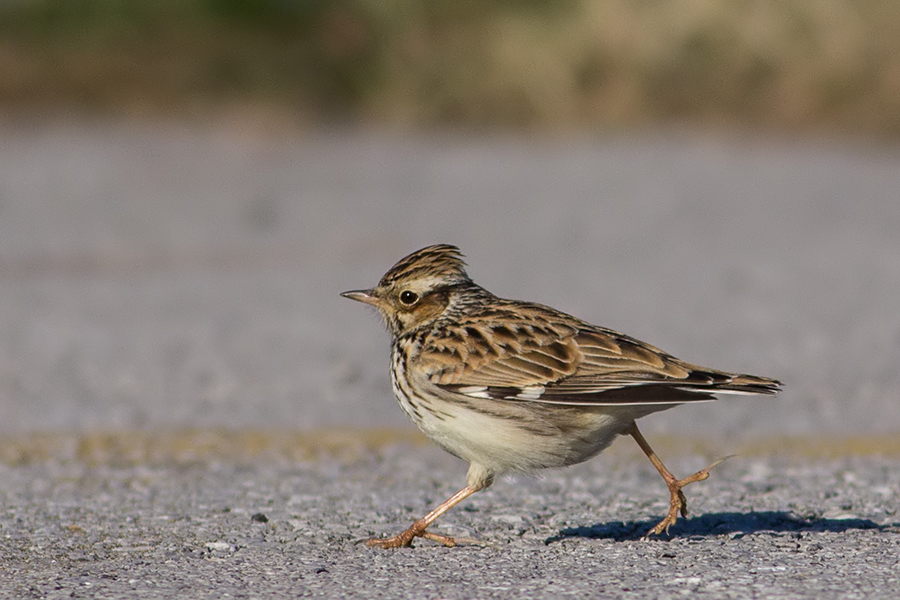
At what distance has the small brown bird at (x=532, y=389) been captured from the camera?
23.3 ft

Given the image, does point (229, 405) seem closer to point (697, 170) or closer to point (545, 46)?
point (697, 170)

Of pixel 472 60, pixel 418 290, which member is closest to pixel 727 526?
pixel 418 290

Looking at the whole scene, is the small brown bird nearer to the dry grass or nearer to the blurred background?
the blurred background

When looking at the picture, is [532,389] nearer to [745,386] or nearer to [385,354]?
[745,386]

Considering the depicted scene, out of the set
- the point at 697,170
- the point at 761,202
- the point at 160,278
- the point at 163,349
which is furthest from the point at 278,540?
the point at 697,170

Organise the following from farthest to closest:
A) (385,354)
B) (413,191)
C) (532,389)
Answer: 1. (413,191)
2. (385,354)
3. (532,389)

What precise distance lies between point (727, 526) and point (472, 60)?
19.5m

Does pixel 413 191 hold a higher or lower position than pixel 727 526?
higher

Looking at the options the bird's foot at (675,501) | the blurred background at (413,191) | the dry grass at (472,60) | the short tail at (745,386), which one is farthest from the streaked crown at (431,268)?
the dry grass at (472,60)

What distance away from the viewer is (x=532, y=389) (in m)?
7.27

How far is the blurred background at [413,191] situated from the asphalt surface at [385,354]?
6 cm

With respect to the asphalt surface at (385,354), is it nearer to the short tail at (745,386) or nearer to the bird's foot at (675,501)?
the bird's foot at (675,501)

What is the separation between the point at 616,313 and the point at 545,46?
12.2 m

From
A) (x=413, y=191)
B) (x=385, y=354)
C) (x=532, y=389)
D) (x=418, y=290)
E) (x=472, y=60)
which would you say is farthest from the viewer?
(x=472, y=60)
